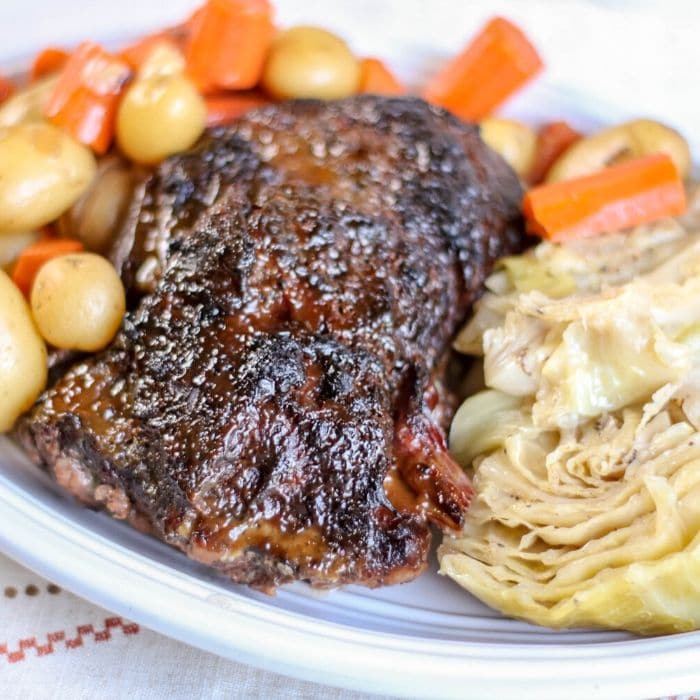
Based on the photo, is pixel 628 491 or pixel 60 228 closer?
pixel 628 491

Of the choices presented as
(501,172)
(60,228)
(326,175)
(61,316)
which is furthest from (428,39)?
(61,316)

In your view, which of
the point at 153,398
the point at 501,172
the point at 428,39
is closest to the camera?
the point at 153,398

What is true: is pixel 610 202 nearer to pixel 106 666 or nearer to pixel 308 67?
pixel 308 67

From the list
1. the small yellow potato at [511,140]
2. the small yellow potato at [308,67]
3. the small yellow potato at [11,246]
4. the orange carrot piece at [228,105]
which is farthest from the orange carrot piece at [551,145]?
the small yellow potato at [11,246]

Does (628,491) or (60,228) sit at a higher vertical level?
(60,228)

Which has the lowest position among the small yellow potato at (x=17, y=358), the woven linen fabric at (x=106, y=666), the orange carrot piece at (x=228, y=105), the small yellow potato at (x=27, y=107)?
the woven linen fabric at (x=106, y=666)

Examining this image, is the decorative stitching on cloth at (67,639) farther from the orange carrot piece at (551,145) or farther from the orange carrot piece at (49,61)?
the orange carrot piece at (551,145)

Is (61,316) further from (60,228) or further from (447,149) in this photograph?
(447,149)
